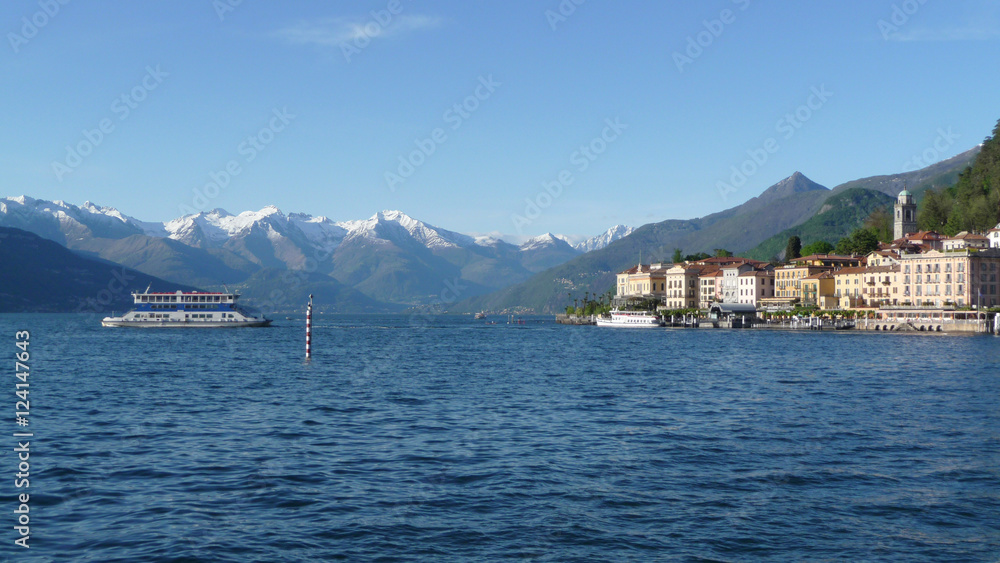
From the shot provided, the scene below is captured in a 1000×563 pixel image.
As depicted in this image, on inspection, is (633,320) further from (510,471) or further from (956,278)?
(510,471)

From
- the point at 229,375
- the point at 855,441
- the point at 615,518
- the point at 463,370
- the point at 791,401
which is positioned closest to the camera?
the point at 615,518

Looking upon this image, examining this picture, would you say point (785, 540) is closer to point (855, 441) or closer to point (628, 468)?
point (628, 468)

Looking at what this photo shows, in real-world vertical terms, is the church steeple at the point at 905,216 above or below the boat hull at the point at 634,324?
above

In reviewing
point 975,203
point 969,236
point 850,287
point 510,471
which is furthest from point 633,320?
point 510,471

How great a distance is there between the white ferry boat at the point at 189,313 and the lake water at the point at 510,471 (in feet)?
354

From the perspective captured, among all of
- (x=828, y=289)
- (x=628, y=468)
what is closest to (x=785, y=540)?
(x=628, y=468)

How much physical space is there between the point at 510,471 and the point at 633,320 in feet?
540

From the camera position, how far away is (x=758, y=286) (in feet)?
612

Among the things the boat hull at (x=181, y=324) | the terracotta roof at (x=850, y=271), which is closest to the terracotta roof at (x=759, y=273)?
the terracotta roof at (x=850, y=271)

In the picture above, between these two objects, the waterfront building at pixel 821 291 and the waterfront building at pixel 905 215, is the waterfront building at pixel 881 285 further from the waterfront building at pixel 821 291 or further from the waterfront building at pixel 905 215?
the waterfront building at pixel 905 215

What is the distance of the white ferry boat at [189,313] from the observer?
152625mm

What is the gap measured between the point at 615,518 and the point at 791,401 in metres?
24.7

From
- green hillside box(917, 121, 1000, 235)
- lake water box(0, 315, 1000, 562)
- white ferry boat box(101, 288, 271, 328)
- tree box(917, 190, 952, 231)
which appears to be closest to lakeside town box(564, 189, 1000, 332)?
tree box(917, 190, 952, 231)

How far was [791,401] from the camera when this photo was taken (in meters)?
40.7
